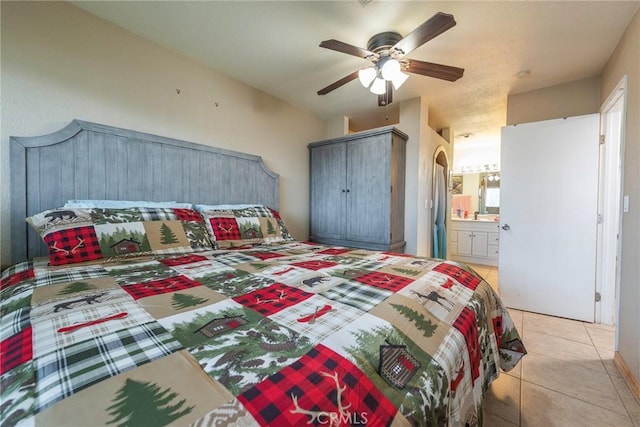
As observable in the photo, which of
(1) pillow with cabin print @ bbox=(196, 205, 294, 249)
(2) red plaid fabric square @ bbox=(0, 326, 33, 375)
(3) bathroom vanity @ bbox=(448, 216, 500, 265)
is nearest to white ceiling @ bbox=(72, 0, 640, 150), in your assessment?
(1) pillow with cabin print @ bbox=(196, 205, 294, 249)

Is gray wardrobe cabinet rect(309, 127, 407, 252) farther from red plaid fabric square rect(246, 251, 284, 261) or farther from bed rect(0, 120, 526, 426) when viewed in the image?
red plaid fabric square rect(246, 251, 284, 261)

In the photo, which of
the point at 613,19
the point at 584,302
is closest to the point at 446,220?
the point at 584,302

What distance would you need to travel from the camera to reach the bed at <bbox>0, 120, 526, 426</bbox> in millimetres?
466

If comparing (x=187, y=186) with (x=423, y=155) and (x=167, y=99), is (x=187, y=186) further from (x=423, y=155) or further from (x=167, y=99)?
(x=423, y=155)

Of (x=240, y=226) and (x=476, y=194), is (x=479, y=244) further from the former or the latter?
(x=240, y=226)

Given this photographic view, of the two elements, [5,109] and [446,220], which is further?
[446,220]

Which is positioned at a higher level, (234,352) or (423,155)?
(423,155)

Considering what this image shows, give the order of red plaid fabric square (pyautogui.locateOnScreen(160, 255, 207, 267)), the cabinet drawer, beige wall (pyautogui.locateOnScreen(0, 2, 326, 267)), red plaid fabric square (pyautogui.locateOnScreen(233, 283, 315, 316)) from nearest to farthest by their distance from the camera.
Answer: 1. red plaid fabric square (pyautogui.locateOnScreen(233, 283, 315, 316))
2. red plaid fabric square (pyautogui.locateOnScreen(160, 255, 207, 267))
3. beige wall (pyautogui.locateOnScreen(0, 2, 326, 267))
4. the cabinet drawer

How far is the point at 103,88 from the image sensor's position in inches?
74.9

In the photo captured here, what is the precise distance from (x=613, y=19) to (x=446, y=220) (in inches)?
109

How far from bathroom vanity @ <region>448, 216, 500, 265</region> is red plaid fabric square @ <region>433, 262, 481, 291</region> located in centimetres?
331

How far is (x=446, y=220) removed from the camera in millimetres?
4105

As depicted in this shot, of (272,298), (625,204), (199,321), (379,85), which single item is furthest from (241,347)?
(625,204)

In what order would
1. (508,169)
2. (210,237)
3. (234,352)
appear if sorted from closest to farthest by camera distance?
1. (234,352)
2. (210,237)
3. (508,169)
